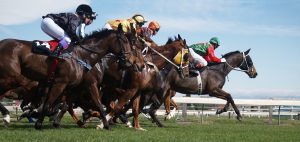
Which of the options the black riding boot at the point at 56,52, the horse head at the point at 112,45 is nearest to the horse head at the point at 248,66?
the horse head at the point at 112,45

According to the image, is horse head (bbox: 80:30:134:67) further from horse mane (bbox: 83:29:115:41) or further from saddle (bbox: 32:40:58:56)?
saddle (bbox: 32:40:58:56)

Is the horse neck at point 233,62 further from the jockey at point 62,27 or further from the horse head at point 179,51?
the jockey at point 62,27

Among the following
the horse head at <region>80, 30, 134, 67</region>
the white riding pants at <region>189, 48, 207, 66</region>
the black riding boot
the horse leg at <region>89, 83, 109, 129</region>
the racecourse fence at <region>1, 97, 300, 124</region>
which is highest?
the white riding pants at <region>189, 48, 207, 66</region>

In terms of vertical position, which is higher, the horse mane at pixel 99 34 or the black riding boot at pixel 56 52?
the horse mane at pixel 99 34

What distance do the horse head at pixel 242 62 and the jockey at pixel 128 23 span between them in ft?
16.2

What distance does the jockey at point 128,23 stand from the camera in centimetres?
1312

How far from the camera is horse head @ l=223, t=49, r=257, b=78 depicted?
1809cm

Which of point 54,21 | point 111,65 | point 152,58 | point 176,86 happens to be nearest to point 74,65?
point 54,21

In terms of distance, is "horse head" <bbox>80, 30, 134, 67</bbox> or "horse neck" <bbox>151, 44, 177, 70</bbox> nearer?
"horse head" <bbox>80, 30, 134, 67</bbox>

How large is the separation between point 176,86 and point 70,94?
4.38 m

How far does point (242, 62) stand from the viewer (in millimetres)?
18578

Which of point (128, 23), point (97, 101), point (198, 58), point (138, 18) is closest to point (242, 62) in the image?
point (198, 58)

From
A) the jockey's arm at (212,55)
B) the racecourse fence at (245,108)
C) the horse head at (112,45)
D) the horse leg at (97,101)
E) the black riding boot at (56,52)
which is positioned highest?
the jockey's arm at (212,55)

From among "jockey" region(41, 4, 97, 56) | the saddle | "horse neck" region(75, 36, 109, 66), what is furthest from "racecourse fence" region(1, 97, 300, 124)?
the saddle
